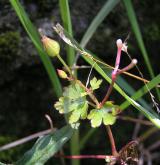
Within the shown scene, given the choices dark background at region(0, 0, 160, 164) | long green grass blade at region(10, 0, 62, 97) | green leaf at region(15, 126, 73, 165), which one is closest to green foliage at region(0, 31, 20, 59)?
dark background at region(0, 0, 160, 164)

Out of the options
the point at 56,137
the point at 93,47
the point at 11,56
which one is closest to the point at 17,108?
the point at 11,56

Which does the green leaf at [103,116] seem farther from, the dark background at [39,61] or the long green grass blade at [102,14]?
the dark background at [39,61]

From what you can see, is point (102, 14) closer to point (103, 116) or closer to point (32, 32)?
point (32, 32)

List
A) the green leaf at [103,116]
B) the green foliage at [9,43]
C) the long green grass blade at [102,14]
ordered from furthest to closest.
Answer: the green foliage at [9,43] → the long green grass blade at [102,14] → the green leaf at [103,116]

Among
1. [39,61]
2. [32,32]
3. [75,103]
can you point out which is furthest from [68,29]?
[39,61]

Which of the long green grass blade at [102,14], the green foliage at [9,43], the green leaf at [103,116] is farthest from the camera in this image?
the green foliage at [9,43]

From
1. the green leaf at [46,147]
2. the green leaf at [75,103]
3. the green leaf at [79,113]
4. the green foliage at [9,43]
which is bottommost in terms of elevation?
the green leaf at [46,147]

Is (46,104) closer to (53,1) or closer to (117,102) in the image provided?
(117,102)

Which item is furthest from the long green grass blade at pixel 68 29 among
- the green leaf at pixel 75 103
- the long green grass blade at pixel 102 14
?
the green leaf at pixel 75 103
